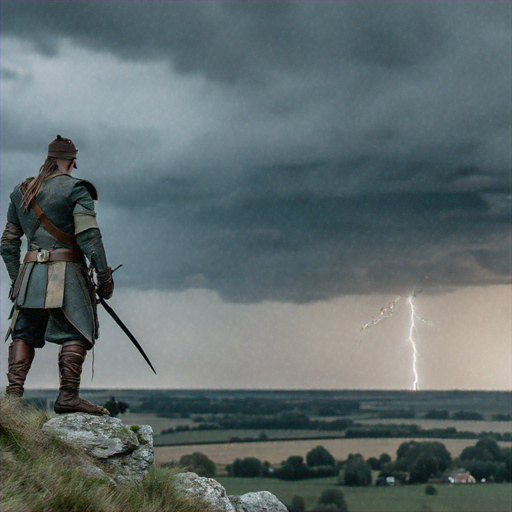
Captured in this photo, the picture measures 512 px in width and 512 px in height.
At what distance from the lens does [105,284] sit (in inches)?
452

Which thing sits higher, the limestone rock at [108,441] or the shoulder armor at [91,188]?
the shoulder armor at [91,188]

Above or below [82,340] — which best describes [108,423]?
below

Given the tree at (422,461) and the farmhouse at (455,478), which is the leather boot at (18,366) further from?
the farmhouse at (455,478)

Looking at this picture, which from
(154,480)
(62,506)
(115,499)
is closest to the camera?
(62,506)

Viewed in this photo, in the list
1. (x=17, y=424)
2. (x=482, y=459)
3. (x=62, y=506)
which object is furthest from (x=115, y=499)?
(x=482, y=459)

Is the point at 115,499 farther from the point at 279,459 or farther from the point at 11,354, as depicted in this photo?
the point at 279,459

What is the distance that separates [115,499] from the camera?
9828 mm

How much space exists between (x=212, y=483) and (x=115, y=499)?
260cm

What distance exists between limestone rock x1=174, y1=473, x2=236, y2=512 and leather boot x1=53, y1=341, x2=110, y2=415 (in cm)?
210

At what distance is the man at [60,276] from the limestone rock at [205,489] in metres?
1.77

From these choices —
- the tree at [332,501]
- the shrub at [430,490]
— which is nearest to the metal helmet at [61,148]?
the tree at [332,501]

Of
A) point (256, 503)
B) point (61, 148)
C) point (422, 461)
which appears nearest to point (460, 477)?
point (422, 461)

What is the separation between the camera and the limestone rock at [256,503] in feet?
42.3

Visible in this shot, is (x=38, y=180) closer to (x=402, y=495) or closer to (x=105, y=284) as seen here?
(x=105, y=284)
